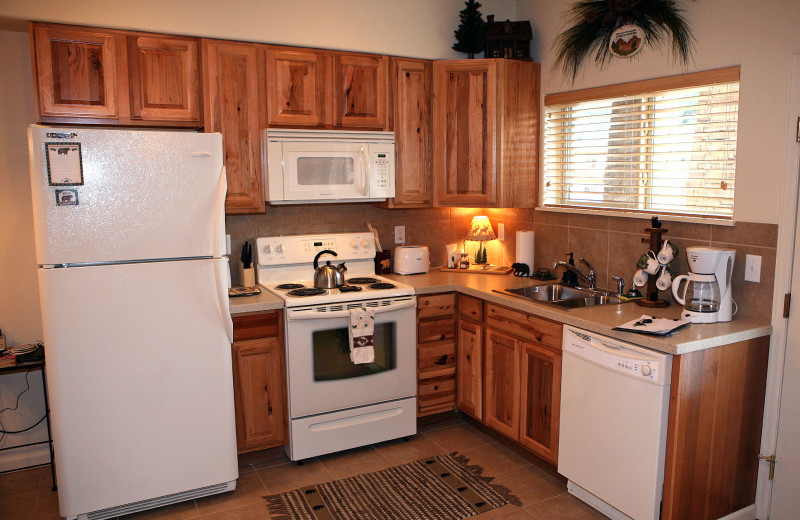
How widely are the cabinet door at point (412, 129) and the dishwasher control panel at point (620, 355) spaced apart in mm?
1424

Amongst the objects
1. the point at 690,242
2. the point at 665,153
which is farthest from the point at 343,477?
the point at 665,153

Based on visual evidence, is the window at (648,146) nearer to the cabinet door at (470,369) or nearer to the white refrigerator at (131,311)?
the cabinet door at (470,369)

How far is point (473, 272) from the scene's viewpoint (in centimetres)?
406

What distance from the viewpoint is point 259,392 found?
3.25m

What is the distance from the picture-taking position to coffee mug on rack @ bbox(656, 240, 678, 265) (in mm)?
2924

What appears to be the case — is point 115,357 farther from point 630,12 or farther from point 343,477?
point 630,12

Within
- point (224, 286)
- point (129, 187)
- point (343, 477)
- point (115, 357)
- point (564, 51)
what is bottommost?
point (343, 477)

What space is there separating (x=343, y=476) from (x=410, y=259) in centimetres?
142

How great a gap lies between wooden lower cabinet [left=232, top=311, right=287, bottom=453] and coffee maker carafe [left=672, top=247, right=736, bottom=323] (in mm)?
2025

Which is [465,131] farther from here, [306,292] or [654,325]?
[654,325]

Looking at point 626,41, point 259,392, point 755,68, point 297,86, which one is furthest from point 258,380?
point 755,68

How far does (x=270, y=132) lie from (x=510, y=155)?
149 centimetres

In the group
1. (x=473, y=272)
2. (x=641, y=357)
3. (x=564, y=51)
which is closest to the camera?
(x=641, y=357)

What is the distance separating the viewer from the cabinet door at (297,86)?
11.2ft
